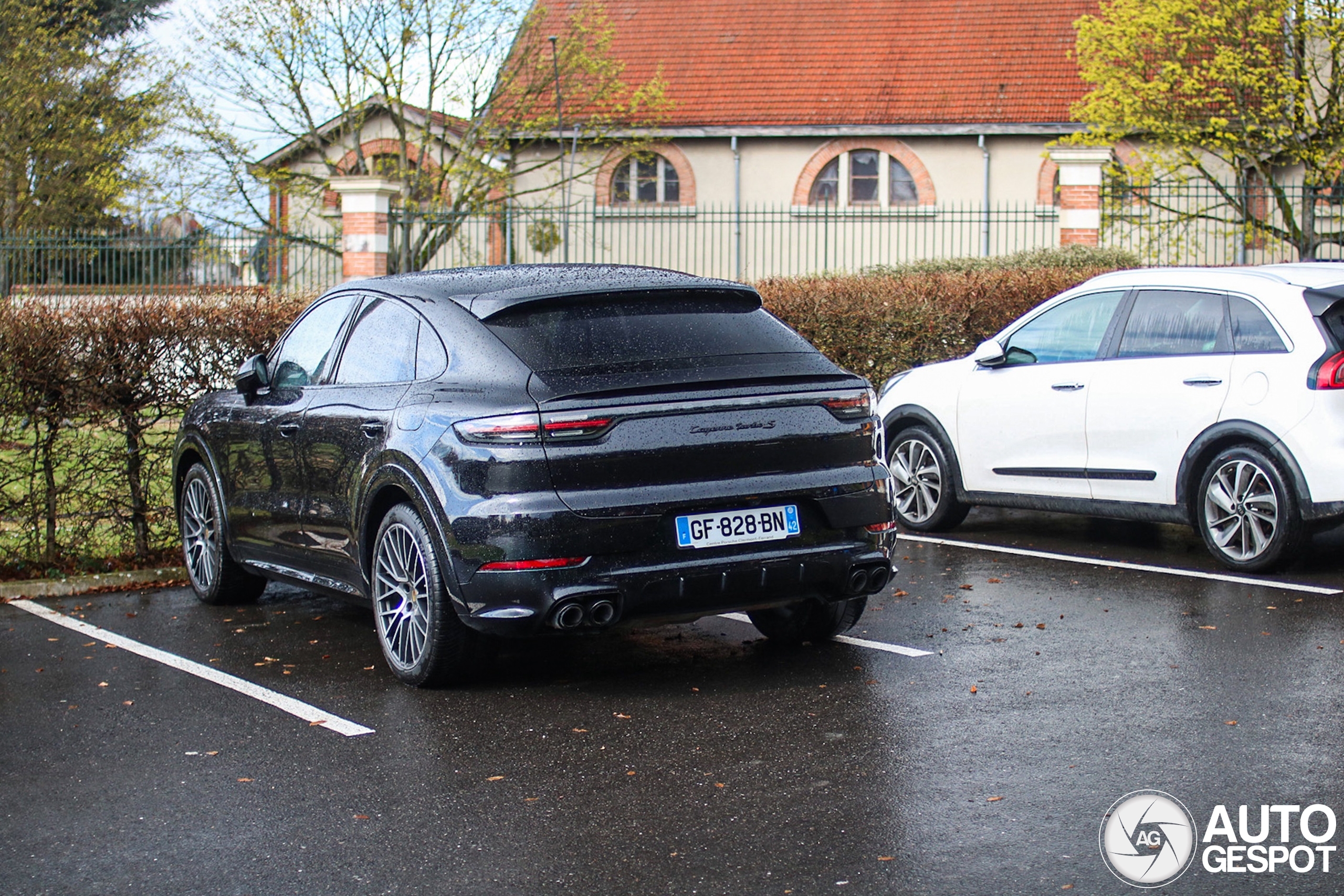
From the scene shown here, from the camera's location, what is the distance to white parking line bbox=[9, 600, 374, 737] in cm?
585

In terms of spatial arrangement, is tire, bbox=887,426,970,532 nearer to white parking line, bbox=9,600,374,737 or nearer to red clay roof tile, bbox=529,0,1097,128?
white parking line, bbox=9,600,374,737

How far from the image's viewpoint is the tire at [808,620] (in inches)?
274

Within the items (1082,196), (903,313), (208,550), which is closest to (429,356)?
(208,550)

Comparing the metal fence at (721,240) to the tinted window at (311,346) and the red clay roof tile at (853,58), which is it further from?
the tinted window at (311,346)

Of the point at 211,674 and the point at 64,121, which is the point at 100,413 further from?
the point at 64,121

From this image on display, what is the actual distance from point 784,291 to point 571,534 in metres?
7.85

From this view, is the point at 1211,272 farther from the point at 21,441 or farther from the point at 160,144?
the point at 160,144

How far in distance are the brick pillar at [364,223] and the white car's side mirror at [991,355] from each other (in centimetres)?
1295

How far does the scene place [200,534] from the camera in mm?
8562

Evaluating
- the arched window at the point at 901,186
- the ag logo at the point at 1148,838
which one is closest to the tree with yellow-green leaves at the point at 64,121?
the arched window at the point at 901,186

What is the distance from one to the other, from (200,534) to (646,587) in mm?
3656

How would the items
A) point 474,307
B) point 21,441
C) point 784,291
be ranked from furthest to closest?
point 784,291 < point 21,441 < point 474,307

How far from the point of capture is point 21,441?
29.3 ft

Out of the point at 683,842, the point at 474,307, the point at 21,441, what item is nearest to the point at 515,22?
the point at 21,441
